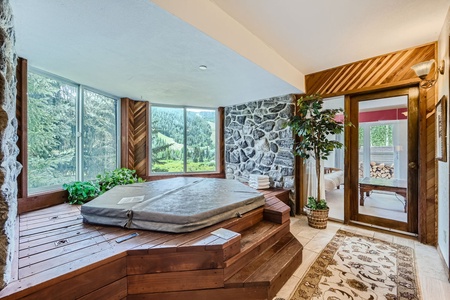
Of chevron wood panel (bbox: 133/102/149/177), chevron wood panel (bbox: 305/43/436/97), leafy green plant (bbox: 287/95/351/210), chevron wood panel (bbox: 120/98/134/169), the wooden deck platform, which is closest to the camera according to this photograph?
the wooden deck platform

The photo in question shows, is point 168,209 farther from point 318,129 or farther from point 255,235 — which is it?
point 318,129

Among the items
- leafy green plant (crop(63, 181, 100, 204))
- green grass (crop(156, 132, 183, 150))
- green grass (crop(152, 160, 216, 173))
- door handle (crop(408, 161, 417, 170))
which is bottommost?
leafy green plant (crop(63, 181, 100, 204))

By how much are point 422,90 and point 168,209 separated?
3.47m

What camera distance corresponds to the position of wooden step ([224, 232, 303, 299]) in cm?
155

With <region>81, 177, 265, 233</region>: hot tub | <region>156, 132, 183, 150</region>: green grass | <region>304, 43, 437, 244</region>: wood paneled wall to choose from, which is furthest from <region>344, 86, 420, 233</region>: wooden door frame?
<region>156, 132, 183, 150</region>: green grass

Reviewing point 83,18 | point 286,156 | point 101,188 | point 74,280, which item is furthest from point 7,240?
point 286,156

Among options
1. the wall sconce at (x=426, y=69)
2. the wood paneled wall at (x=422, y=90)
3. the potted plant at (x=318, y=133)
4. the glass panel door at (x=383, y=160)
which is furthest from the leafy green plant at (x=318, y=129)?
the wall sconce at (x=426, y=69)

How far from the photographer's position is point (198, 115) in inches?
187

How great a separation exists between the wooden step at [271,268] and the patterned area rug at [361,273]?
0.51 feet

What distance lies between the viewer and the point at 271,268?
172cm

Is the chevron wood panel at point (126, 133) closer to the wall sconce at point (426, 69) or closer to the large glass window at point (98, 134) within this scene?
the large glass window at point (98, 134)

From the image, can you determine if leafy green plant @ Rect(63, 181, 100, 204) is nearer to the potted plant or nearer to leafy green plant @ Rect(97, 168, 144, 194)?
leafy green plant @ Rect(97, 168, 144, 194)

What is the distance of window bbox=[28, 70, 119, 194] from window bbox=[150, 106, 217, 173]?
0.94 meters

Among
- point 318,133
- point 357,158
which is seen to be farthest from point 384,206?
point 318,133
